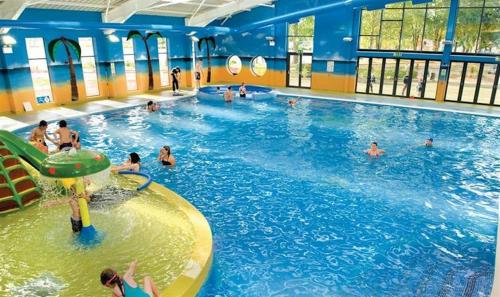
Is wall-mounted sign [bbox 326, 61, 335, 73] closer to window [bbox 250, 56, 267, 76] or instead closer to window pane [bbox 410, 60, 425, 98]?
window [bbox 250, 56, 267, 76]

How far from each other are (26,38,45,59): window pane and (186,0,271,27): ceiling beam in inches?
357

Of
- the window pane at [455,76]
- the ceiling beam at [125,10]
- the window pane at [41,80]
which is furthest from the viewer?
the window pane at [455,76]

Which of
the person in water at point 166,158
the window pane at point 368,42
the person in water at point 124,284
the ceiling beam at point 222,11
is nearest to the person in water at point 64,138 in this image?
the person in water at point 166,158

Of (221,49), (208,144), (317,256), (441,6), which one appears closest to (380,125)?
(208,144)

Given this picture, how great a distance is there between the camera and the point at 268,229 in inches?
269

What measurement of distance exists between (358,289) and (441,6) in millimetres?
18500

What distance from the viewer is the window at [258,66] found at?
24.4 m

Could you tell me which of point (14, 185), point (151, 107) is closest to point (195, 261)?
point (14, 185)

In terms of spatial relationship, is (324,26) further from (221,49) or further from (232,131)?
(232,131)

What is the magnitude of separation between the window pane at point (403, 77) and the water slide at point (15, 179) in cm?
1837

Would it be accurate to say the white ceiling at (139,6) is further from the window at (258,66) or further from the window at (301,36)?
the window at (258,66)

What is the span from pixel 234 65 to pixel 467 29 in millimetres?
13875

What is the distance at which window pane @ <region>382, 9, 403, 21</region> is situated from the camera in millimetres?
19794

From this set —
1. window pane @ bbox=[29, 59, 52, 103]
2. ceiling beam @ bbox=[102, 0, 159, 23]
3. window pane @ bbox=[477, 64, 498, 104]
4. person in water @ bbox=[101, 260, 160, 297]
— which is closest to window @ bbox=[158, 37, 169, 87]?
ceiling beam @ bbox=[102, 0, 159, 23]
